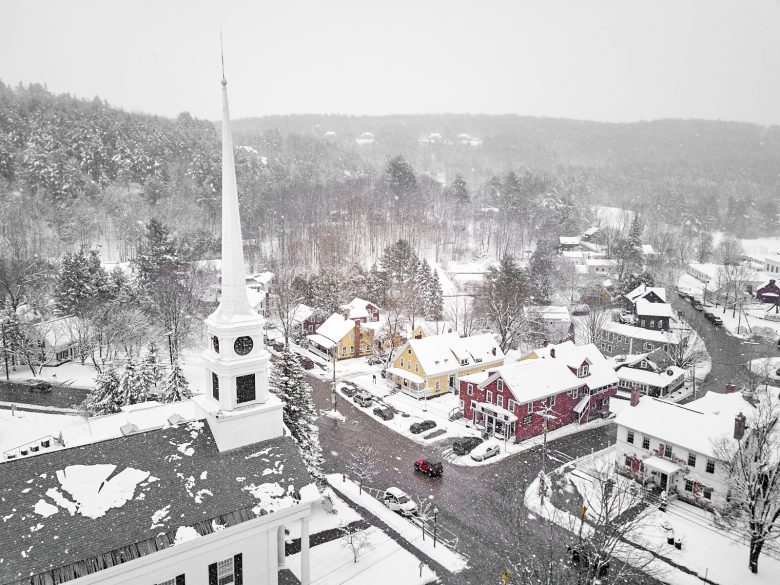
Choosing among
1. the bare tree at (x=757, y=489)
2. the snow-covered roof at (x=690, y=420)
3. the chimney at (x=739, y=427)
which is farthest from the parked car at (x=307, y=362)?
the bare tree at (x=757, y=489)

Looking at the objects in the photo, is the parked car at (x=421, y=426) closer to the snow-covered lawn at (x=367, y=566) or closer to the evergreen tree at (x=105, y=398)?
the snow-covered lawn at (x=367, y=566)

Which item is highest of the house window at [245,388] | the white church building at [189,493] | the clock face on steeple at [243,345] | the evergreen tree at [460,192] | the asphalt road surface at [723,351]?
the evergreen tree at [460,192]

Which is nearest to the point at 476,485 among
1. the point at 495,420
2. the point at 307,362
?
the point at 495,420

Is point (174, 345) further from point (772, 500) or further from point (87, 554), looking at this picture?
point (772, 500)

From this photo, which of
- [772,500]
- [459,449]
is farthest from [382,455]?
[772,500]

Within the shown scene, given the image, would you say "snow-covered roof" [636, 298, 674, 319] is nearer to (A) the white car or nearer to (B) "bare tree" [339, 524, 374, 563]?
(A) the white car

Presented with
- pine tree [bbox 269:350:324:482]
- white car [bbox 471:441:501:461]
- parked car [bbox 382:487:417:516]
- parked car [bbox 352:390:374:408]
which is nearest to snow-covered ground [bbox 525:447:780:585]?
white car [bbox 471:441:501:461]
